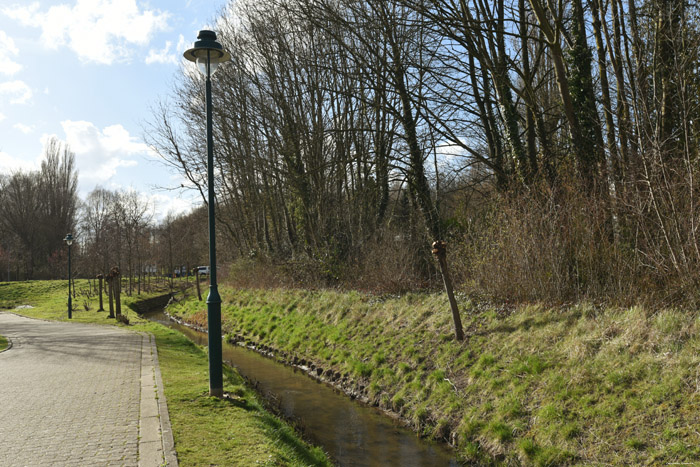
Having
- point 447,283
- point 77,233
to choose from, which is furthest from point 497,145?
point 77,233

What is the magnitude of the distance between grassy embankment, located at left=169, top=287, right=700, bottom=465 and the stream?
1.20 ft

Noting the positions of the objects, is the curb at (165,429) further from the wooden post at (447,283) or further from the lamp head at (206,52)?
the wooden post at (447,283)

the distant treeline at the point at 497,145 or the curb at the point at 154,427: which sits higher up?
the distant treeline at the point at 497,145

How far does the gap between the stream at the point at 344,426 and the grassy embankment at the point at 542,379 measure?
37 cm

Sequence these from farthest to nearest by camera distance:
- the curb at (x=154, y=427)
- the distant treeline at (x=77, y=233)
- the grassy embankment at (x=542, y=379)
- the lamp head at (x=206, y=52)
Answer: the distant treeline at (x=77, y=233), the lamp head at (x=206, y=52), the grassy embankment at (x=542, y=379), the curb at (x=154, y=427)

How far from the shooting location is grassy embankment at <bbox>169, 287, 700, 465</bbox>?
6.02 m

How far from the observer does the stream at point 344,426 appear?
7676mm

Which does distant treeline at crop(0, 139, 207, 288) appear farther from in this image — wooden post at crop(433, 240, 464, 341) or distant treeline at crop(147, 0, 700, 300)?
wooden post at crop(433, 240, 464, 341)

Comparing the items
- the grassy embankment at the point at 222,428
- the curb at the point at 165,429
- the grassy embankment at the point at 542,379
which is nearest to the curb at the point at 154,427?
the curb at the point at 165,429

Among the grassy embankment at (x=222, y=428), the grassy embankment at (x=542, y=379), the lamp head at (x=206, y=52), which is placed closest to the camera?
the grassy embankment at (x=222, y=428)

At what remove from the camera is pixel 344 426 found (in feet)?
30.2

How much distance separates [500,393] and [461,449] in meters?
1.05

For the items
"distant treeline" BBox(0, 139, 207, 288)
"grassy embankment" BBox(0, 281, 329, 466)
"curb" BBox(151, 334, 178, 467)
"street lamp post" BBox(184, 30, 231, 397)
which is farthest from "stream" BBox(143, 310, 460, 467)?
"distant treeline" BBox(0, 139, 207, 288)

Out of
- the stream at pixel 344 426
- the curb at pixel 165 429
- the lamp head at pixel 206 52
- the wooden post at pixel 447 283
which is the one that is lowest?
the stream at pixel 344 426
